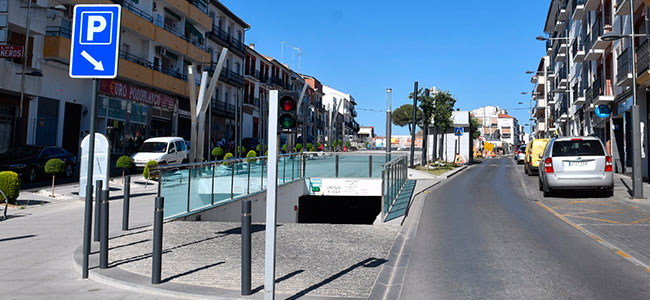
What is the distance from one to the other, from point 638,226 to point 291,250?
22.6ft

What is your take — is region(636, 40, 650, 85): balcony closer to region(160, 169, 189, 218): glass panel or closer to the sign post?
region(160, 169, 189, 218): glass panel

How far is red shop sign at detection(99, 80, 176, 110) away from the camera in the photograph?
87.3ft

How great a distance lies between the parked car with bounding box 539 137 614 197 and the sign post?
40.0 ft

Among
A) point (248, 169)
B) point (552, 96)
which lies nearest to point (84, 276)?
point (248, 169)

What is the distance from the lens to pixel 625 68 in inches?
833

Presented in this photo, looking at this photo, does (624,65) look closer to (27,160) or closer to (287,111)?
(287,111)

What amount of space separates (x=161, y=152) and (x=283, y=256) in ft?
59.2

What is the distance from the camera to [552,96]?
5853 cm

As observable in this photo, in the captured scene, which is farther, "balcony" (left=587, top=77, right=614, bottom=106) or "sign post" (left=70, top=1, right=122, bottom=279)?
"balcony" (left=587, top=77, right=614, bottom=106)

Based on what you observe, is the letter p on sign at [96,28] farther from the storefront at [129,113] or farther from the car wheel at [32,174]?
the storefront at [129,113]

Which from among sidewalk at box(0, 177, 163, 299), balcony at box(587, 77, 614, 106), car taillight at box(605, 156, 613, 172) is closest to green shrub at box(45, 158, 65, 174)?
sidewalk at box(0, 177, 163, 299)

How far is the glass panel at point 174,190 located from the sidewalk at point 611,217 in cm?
778

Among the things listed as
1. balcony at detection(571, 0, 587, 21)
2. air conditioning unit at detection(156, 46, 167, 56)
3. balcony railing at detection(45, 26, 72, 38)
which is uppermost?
balcony at detection(571, 0, 587, 21)

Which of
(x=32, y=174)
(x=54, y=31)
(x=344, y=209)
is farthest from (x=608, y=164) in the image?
(x=54, y=31)
